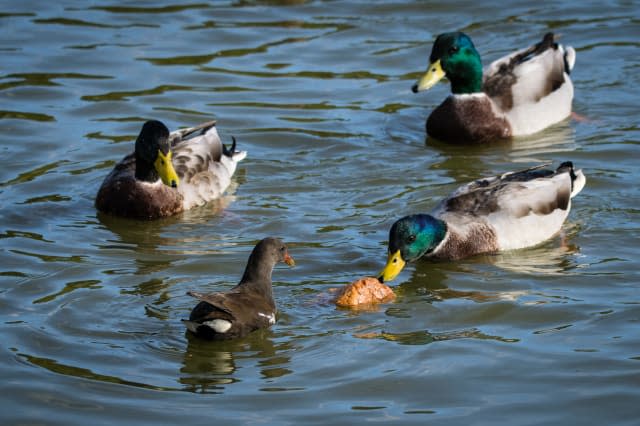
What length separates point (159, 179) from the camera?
1106 cm

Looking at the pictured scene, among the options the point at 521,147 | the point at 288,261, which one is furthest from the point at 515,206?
the point at 521,147

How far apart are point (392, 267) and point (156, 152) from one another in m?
2.82

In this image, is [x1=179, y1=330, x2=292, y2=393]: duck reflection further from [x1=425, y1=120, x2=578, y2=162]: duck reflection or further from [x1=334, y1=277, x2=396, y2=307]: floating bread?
[x1=425, y1=120, x2=578, y2=162]: duck reflection

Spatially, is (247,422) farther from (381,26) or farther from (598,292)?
(381,26)

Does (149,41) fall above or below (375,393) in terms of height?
above

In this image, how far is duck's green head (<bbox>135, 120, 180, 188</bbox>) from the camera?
35.4 ft

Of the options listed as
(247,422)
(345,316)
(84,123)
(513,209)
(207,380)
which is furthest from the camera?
(84,123)

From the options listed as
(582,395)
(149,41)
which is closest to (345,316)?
(582,395)

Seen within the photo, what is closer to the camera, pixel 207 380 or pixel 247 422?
pixel 247 422

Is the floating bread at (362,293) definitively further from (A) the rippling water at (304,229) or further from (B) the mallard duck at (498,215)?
(B) the mallard duck at (498,215)

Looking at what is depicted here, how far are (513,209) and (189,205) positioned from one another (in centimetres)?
293

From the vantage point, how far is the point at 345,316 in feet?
27.5

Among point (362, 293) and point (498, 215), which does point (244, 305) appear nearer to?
point (362, 293)

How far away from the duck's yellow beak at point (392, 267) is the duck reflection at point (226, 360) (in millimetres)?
1235
